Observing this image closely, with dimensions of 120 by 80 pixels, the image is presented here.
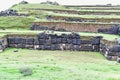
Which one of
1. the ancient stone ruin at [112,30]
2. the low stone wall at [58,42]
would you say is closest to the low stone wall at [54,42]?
the low stone wall at [58,42]

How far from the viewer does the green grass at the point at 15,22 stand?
37625mm

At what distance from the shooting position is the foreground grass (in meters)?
20.1

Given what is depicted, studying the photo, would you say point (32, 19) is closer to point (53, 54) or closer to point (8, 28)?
point (8, 28)

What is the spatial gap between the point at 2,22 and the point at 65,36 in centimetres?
871

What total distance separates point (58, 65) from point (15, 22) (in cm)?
1596

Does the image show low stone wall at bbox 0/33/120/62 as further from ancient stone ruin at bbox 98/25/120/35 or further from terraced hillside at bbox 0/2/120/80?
ancient stone ruin at bbox 98/25/120/35

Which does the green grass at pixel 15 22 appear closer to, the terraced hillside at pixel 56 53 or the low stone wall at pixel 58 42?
the terraced hillside at pixel 56 53

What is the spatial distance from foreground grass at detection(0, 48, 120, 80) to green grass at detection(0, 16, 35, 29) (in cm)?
637

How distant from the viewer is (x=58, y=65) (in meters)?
23.3

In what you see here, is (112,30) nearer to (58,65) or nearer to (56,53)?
(56,53)

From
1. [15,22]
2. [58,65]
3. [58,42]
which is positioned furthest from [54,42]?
[58,65]

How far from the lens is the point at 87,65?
24266mm

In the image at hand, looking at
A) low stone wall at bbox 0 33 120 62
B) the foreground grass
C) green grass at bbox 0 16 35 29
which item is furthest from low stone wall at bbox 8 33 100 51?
green grass at bbox 0 16 35 29

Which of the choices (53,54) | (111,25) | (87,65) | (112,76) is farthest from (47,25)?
(112,76)
